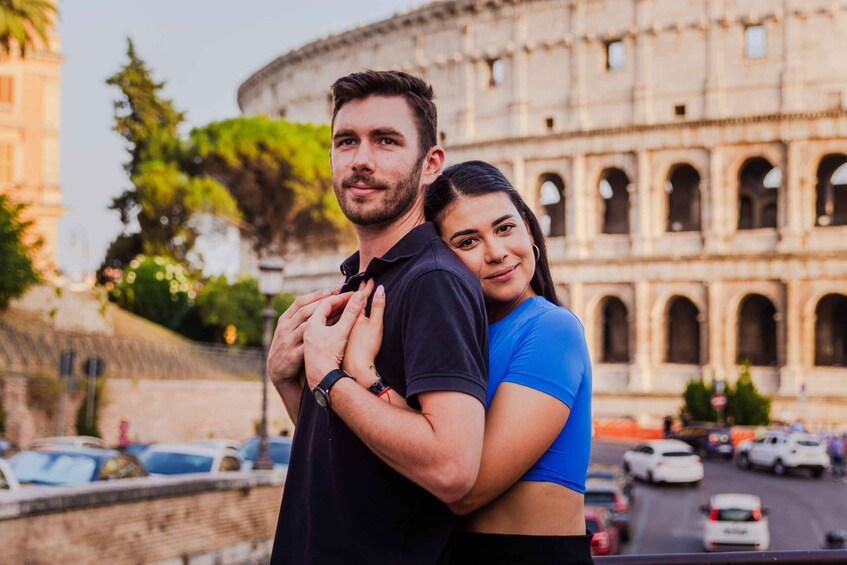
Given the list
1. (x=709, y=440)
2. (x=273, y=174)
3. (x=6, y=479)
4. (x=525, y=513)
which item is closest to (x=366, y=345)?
(x=525, y=513)

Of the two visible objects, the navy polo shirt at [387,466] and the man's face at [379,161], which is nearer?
the navy polo shirt at [387,466]

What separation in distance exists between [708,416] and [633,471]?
957 cm

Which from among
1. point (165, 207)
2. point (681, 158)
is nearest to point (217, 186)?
point (165, 207)

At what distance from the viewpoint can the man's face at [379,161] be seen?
267 centimetres

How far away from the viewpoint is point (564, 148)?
43.8 m

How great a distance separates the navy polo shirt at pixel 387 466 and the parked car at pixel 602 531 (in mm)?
12150

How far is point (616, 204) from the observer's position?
4575cm

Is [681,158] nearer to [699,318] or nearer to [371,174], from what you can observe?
[699,318]

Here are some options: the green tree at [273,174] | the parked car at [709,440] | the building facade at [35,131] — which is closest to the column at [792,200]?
the parked car at [709,440]

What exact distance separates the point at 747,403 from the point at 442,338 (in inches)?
1416

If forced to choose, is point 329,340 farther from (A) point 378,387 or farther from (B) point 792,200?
(B) point 792,200

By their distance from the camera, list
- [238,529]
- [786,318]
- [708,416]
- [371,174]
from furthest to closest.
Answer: [786,318]
[708,416]
[238,529]
[371,174]

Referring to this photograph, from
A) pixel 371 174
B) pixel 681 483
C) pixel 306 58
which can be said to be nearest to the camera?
pixel 371 174

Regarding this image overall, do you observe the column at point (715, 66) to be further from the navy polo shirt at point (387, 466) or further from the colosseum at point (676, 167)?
the navy polo shirt at point (387, 466)
